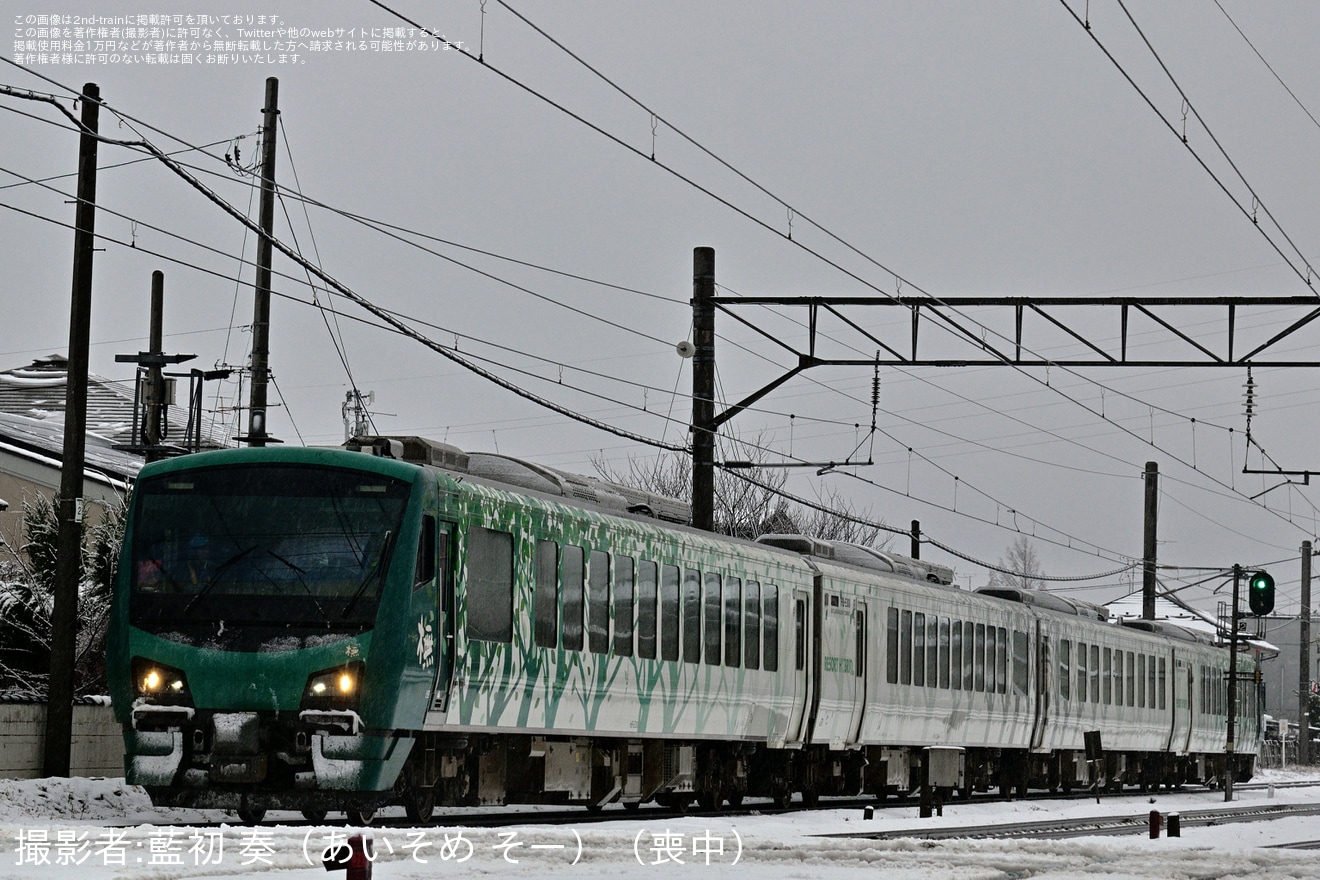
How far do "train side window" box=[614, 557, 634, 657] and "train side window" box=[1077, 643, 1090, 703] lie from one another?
16.7 meters

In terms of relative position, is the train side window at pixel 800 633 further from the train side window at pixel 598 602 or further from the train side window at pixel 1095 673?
the train side window at pixel 1095 673

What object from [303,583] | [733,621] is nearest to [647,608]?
[733,621]

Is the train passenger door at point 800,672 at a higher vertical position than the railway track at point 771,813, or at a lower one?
higher

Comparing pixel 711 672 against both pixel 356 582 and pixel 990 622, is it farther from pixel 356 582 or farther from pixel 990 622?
pixel 990 622

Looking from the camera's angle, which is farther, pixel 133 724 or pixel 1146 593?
pixel 1146 593

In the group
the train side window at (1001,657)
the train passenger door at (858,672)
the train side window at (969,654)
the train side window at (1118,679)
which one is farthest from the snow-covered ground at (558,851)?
the train side window at (1118,679)

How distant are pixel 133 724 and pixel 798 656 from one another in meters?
9.84

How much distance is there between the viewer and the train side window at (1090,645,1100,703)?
35031 mm

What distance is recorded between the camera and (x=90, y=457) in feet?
136

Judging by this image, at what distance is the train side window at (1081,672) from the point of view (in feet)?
113

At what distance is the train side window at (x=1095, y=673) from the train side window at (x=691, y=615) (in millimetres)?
15775

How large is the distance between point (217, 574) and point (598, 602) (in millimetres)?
4175

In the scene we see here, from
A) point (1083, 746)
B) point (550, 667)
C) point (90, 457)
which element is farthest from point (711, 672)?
point (90, 457)

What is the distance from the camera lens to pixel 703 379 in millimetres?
26969
